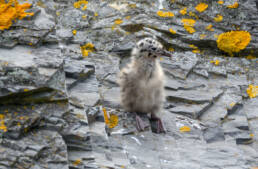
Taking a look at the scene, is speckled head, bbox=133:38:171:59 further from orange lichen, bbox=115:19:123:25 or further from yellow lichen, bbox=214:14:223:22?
yellow lichen, bbox=214:14:223:22

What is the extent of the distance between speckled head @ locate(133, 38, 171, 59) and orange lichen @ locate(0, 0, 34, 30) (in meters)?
1.75

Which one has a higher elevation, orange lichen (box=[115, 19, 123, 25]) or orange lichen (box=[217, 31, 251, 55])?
orange lichen (box=[115, 19, 123, 25])

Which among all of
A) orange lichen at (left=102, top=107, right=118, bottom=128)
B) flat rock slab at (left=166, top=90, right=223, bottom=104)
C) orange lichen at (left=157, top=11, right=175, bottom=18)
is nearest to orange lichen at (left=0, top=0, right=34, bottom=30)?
orange lichen at (left=102, top=107, right=118, bottom=128)

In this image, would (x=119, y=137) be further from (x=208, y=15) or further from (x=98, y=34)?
(x=208, y=15)

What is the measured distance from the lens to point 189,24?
6.27 m

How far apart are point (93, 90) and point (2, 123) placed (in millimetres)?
1722

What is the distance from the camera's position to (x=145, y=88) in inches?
199

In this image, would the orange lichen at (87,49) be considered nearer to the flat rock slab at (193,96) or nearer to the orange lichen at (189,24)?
the flat rock slab at (193,96)

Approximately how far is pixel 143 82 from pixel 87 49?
49.7 inches

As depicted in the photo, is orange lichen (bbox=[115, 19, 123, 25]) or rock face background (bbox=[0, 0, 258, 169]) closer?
rock face background (bbox=[0, 0, 258, 169])

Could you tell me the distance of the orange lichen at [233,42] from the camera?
6.12 metres

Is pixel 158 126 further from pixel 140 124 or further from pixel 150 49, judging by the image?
pixel 150 49

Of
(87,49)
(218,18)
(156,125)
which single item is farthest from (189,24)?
(156,125)

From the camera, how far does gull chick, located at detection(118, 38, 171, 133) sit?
498cm
